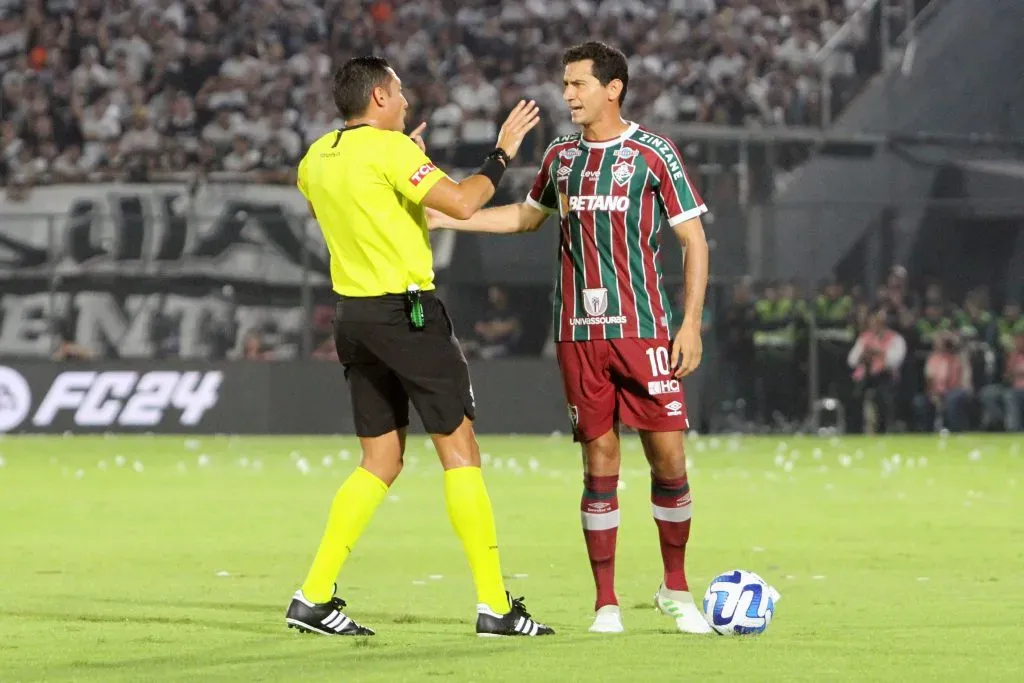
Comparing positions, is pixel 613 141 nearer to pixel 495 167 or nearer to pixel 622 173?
pixel 622 173

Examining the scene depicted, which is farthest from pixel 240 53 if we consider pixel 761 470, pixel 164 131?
pixel 761 470

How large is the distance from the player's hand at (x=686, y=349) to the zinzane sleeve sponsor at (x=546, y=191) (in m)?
0.83

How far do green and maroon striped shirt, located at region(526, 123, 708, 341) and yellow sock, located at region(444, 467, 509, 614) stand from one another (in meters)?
0.77

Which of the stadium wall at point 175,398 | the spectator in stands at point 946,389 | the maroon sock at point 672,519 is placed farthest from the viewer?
the stadium wall at point 175,398

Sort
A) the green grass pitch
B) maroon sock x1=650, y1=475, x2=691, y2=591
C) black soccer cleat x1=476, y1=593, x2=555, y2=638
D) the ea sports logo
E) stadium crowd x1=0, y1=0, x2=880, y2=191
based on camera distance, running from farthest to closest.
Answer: stadium crowd x1=0, y1=0, x2=880, y2=191 < the ea sports logo < maroon sock x1=650, y1=475, x2=691, y2=591 < black soccer cleat x1=476, y1=593, x2=555, y2=638 < the green grass pitch

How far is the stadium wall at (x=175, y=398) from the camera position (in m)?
25.0

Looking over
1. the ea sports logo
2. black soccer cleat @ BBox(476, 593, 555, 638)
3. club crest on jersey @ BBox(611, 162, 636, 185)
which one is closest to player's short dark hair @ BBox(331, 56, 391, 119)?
club crest on jersey @ BBox(611, 162, 636, 185)

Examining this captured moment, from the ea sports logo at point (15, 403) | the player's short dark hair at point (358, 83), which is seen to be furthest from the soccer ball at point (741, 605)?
the ea sports logo at point (15, 403)

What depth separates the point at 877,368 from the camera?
24141 mm

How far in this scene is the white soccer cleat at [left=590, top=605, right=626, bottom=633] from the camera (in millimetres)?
7645

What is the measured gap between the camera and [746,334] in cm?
2423

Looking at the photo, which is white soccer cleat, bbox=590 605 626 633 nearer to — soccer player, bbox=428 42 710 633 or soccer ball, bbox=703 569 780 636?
soccer player, bbox=428 42 710 633

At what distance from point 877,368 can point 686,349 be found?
55.1ft

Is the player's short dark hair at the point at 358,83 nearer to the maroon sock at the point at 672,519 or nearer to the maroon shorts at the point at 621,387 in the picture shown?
the maroon shorts at the point at 621,387
